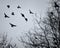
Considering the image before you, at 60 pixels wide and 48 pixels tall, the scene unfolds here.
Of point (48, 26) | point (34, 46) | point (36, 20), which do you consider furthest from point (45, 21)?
point (34, 46)

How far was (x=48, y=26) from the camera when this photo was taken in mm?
12609

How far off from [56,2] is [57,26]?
286cm

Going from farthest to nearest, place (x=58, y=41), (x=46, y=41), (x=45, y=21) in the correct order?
(x=45, y=21) < (x=46, y=41) < (x=58, y=41)

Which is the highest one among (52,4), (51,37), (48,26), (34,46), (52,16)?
(52,4)

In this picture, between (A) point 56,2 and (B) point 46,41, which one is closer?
(B) point 46,41

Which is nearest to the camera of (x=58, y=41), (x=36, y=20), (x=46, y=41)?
(x=58, y=41)

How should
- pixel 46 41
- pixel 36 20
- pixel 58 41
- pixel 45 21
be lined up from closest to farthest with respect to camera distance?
pixel 58 41, pixel 46 41, pixel 45 21, pixel 36 20

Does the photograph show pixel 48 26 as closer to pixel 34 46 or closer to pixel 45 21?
pixel 45 21

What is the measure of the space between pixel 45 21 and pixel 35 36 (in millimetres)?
1796

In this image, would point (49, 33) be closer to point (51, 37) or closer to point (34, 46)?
point (51, 37)

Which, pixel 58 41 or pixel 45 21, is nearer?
pixel 58 41

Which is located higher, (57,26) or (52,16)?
(52,16)

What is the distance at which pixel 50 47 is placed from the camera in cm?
1170

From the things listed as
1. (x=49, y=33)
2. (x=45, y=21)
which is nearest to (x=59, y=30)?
(x=49, y=33)
